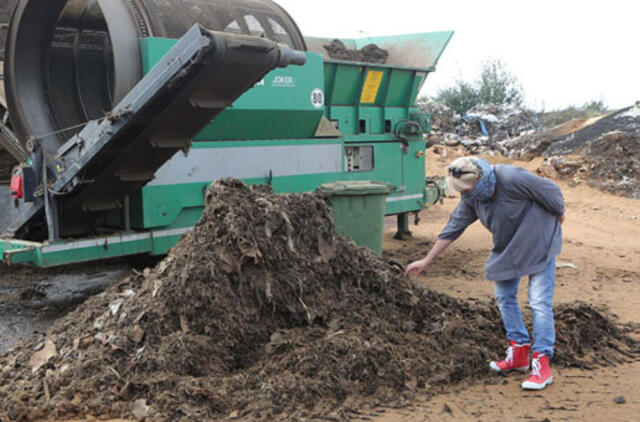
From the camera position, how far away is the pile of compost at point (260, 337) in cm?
377

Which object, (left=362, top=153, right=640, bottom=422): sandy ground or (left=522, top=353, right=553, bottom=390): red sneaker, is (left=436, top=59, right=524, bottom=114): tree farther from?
(left=522, top=353, right=553, bottom=390): red sneaker

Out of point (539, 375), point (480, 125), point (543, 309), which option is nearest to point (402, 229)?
point (543, 309)

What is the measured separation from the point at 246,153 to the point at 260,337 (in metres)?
2.77

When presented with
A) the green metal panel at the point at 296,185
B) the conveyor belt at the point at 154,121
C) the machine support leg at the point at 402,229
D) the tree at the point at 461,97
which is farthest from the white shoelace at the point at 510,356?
the tree at the point at 461,97

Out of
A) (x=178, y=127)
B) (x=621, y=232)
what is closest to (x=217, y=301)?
(x=178, y=127)

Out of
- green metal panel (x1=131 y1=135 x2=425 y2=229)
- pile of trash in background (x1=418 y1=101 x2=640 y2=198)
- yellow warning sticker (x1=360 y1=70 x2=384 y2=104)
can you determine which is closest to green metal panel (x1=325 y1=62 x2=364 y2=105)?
yellow warning sticker (x1=360 y1=70 x2=384 y2=104)

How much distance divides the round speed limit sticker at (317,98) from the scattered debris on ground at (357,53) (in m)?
2.10

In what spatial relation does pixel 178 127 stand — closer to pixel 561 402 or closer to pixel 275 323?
pixel 275 323

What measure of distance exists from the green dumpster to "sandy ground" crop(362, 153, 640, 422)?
1012mm

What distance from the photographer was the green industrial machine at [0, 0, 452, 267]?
5434 millimetres

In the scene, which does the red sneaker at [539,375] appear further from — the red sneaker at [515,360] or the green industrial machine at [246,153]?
the green industrial machine at [246,153]

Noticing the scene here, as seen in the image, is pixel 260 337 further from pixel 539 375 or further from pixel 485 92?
pixel 485 92

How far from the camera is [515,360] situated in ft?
14.2

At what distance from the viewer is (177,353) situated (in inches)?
156
